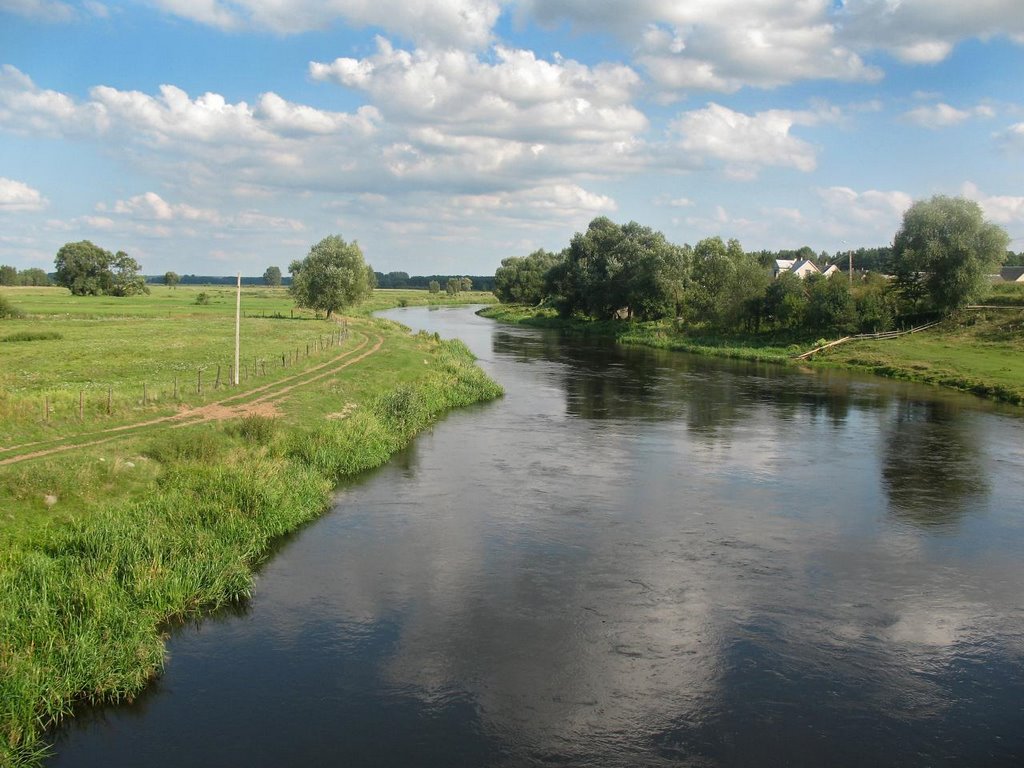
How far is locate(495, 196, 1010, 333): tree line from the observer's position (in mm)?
64938

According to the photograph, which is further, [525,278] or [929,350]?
[525,278]

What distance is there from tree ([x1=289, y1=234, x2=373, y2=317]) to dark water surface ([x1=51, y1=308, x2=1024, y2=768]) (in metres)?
59.0

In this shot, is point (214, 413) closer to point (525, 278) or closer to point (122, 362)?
point (122, 362)

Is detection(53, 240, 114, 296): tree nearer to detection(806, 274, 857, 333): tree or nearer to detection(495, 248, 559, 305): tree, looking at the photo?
detection(495, 248, 559, 305): tree

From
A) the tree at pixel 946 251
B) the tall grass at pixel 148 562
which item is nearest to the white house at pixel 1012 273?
the tree at pixel 946 251

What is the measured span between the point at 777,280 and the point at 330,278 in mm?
47107

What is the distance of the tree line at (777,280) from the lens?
64938 mm

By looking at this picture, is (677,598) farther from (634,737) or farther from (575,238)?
(575,238)

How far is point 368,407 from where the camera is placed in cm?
3441

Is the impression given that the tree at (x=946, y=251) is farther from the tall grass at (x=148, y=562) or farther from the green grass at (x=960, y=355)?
the tall grass at (x=148, y=562)

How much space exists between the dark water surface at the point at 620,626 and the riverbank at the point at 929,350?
22.6 m

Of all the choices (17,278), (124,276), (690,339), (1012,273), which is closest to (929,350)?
(690,339)

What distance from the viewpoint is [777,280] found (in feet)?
241

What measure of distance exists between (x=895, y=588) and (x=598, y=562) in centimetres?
692
